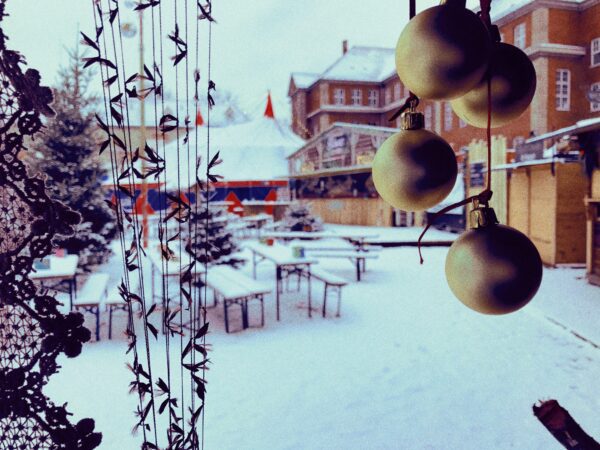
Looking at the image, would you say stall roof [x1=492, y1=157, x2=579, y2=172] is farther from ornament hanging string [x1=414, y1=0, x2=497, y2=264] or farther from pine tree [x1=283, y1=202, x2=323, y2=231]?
ornament hanging string [x1=414, y1=0, x2=497, y2=264]

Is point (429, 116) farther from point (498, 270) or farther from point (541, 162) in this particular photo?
point (498, 270)

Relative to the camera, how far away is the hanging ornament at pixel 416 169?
923 millimetres

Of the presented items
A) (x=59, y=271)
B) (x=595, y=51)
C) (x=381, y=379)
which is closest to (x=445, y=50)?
(x=381, y=379)

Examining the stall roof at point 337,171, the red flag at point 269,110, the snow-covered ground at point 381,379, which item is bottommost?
the snow-covered ground at point 381,379

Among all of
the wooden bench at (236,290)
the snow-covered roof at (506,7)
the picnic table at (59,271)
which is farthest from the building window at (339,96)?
the picnic table at (59,271)

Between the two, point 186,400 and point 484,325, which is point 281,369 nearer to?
point 186,400

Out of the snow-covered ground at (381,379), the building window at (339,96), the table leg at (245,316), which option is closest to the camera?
the snow-covered ground at (381,379)

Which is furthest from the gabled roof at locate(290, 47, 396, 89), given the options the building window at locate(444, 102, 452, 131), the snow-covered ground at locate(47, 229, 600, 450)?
the snow-covered ground at locate(47, 229, 600, 450)

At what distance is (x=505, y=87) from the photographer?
0.98m

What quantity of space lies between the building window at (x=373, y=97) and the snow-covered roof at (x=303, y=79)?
4174mm

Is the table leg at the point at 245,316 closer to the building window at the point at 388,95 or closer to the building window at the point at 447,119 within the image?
the building window at the point at 447,119

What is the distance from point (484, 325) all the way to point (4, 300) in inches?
238

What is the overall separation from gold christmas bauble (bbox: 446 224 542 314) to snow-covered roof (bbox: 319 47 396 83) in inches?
1011

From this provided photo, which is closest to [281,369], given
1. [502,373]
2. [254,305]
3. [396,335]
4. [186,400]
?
[186,400]
